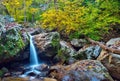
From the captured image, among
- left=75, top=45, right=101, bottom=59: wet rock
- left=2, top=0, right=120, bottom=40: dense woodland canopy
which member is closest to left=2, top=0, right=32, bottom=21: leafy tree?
left=2, top=0, right=120, bottom=40: dense woodland canopy

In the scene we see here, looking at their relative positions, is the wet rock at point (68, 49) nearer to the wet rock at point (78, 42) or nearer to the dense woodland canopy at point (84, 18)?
the wet rock at point (78, 42)

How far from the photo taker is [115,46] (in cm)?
1278

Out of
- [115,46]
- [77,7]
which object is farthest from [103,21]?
[115,46]

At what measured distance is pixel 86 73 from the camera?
11.0 m

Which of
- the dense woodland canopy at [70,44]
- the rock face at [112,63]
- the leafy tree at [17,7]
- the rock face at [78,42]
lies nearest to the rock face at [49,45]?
the dense woodland canopy at [70,44]

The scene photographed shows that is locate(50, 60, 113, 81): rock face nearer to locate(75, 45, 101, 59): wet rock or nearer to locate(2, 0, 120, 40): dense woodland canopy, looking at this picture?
locate(75, 45, 101, 59): wet rock

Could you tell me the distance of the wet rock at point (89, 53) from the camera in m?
14.4

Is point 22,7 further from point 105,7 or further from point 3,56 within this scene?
point 3,56

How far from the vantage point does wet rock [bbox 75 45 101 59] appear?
Result: 1436cm

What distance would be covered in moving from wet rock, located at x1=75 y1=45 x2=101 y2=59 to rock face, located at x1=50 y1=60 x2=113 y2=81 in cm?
278

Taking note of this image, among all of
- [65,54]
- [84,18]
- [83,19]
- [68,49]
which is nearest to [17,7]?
[84,18]

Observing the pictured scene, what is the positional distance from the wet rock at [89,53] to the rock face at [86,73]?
2776 millimetres

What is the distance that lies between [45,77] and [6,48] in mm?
2698

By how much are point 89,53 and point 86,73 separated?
376 centimetres
